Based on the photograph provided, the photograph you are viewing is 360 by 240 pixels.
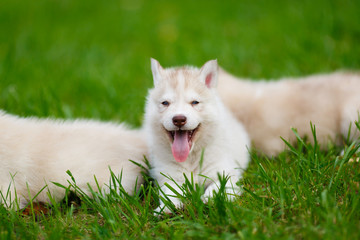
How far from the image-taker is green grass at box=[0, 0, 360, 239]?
2506mm

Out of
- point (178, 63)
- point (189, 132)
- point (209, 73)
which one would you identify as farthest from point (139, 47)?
point (189, 132)

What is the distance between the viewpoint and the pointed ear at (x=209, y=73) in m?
3.17

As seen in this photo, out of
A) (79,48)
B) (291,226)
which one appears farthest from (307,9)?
(291,226)

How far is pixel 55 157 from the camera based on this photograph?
3115 mm

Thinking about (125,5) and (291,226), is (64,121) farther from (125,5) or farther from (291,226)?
(125,5)

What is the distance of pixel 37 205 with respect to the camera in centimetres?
300

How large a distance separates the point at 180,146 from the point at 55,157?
984mm

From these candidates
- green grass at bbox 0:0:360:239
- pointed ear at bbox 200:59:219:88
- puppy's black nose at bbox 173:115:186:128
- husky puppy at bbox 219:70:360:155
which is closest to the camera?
green grass at bbox 0:0:360:239

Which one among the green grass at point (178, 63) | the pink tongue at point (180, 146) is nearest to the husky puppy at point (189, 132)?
the pink tongue at point (180, 146)

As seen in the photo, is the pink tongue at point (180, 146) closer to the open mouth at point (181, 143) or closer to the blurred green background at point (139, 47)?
the open mouth at point (181, 143)

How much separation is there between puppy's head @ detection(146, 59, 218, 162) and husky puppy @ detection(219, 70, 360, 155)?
85cm

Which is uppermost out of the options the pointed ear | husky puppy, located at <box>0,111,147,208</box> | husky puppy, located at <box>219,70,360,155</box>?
the pointed ear

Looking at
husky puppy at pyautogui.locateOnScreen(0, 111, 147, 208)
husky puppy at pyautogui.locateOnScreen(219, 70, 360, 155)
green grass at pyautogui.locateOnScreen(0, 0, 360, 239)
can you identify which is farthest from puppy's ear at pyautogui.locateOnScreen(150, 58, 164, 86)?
husky puppy at pyautogui.locateOnScreen(219, 70, 360, 155)

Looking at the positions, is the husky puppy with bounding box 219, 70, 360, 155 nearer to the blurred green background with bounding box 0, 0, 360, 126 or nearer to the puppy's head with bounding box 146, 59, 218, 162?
the puppy's head with bounding box 146, 59, 218, 162
